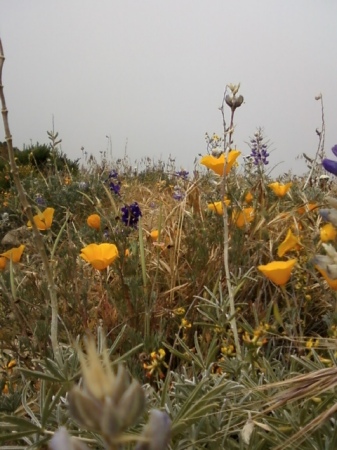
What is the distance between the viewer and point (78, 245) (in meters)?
3.23

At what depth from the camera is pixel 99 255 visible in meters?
1.85

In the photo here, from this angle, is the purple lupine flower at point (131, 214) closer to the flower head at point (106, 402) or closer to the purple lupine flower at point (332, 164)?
the purple lupine flower at point (332, 164)

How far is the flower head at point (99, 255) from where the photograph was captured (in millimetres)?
1816

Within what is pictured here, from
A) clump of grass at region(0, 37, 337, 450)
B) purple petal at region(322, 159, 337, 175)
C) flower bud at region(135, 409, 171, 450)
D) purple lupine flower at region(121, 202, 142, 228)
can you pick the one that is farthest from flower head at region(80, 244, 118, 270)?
flower bud at region(135, 409, 171, 450)

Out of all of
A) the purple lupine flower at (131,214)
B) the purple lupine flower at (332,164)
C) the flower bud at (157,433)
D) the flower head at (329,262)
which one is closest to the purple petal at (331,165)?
the purple lupine flower at (332,164)

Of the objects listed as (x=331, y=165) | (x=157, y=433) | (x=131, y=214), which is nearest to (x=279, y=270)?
(x=331, y=165)

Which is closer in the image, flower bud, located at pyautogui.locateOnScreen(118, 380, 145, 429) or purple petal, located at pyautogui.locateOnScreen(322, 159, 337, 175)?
flower bud, located at pyautogui.locateOnScreen(118, 380, 145, 429)

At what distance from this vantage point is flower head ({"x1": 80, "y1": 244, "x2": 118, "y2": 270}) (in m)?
1.82

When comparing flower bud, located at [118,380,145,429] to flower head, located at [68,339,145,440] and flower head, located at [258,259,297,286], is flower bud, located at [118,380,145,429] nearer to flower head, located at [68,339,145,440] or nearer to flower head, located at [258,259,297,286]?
flower head, located at [68,339,145,440]

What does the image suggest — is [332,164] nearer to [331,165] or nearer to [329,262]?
[331,165]

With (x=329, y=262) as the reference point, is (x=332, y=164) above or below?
above

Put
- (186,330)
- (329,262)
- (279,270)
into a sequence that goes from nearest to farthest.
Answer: (329,262)
(279,270)
(186,330)

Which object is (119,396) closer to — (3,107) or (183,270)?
(3,107)

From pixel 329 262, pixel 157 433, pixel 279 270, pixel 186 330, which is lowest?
pixel 186 330
